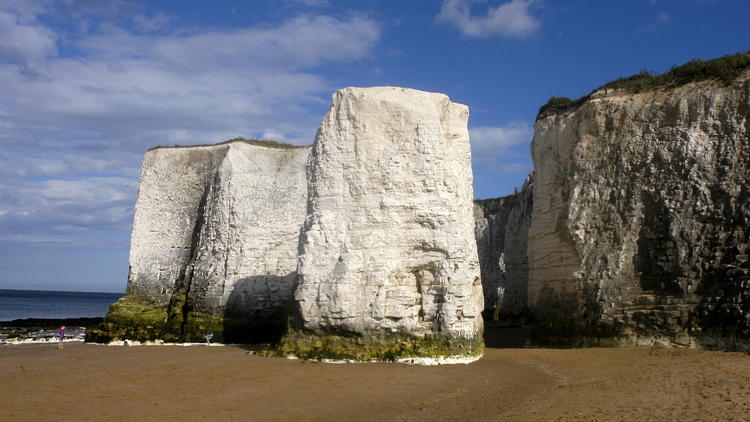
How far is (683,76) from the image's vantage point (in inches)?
577

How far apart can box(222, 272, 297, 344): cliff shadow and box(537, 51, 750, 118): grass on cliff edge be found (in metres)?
9.58

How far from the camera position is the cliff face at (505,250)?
80.5ft

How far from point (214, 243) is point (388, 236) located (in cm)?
828

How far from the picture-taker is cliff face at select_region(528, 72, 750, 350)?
1245cm

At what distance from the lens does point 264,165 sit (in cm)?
2097

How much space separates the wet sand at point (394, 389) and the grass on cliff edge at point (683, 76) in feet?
20.4

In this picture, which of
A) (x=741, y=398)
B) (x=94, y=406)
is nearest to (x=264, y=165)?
(x=94, y=406)

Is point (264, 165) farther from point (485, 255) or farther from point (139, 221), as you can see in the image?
point (485, 255)

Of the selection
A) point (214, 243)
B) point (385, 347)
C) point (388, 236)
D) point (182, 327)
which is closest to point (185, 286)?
point (182, 327)

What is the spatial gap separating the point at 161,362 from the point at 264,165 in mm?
9222

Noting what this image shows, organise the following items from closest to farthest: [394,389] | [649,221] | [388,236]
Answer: [394,389], [388,236], [649,221]

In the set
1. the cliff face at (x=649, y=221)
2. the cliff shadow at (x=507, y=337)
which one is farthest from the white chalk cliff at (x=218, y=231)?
the cliff face at (x=649, y=221)

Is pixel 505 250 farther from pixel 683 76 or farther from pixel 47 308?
pixel 47 308

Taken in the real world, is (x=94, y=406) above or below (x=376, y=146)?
below
